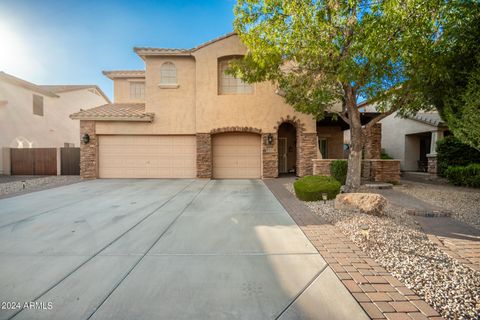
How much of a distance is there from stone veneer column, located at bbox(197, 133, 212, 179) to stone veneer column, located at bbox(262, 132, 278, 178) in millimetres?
2934

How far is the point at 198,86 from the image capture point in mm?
11570

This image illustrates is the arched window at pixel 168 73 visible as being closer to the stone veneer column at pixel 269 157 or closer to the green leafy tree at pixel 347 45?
the green leafy tree at pixel 347 45

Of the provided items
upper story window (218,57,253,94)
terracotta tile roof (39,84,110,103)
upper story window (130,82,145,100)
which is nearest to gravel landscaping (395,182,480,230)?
upper story window (218,57,253,94)

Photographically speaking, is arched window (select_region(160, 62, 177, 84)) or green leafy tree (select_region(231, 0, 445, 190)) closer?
green leafy tree (select_region(231, 0, 445, 190))

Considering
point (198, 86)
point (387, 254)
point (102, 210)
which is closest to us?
point (387, 254)

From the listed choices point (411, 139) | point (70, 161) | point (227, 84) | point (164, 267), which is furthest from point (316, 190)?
point (70, 161)

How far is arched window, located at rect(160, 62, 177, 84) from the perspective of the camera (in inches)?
469

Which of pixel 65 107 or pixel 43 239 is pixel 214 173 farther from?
pixel 65 107

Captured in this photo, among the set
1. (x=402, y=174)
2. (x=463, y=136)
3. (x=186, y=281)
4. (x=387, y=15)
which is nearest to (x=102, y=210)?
(x=186, y=281)

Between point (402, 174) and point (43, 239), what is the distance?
57.6 feet

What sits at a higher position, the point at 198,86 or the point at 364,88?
the point at 198,86

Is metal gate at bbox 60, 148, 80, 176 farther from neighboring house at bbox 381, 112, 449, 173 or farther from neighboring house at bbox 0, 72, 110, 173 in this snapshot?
neighboring house at bbox 381, 112, 449, 173

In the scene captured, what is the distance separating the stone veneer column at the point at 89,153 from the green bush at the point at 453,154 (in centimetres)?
1850

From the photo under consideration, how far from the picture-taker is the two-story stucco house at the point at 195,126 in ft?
37.9
